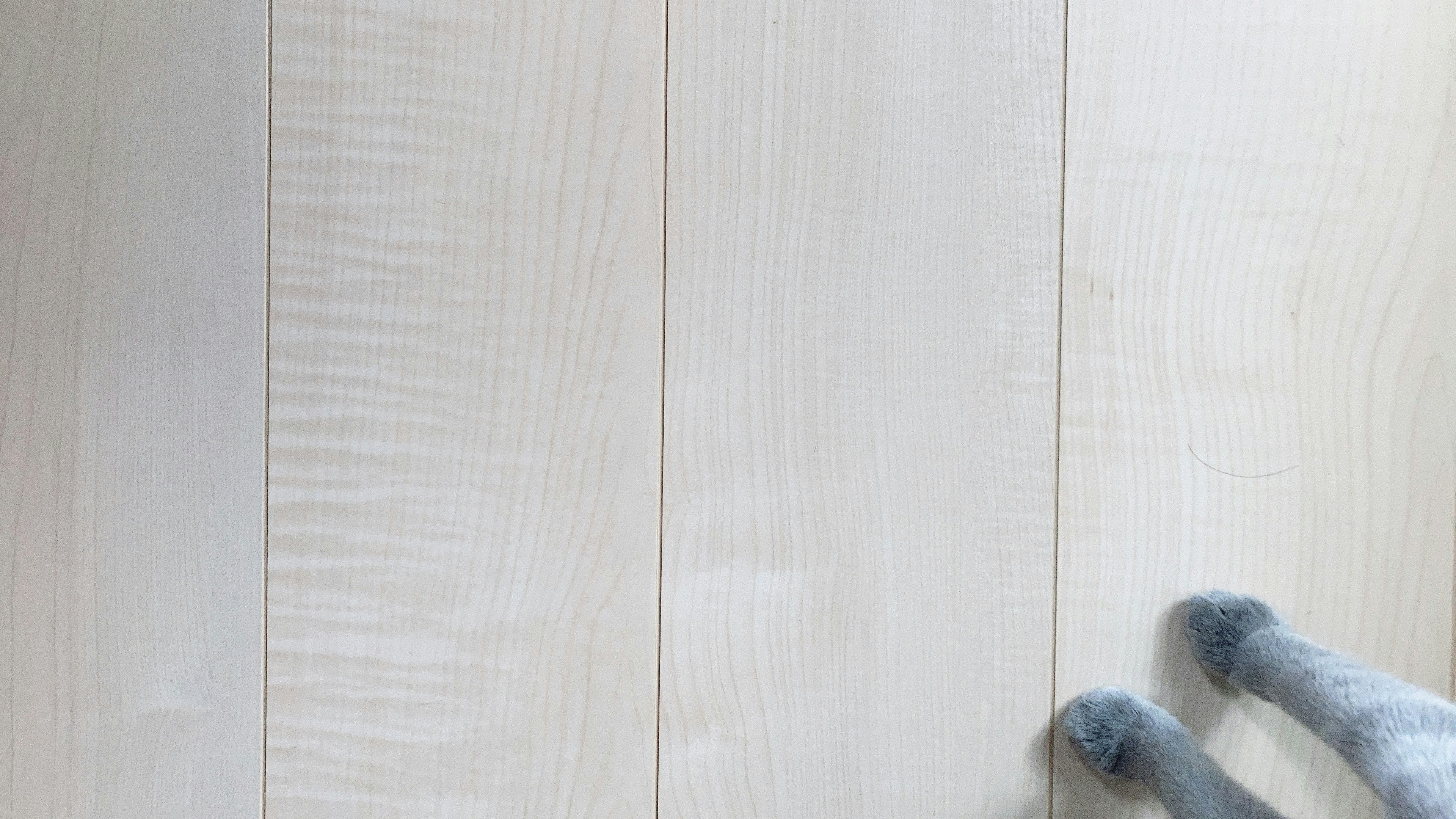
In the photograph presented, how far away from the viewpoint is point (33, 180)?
20.8 inches

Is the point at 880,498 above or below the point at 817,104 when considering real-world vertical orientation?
below

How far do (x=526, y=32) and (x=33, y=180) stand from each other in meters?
0.29

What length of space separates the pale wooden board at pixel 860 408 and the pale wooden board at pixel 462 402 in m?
0.03

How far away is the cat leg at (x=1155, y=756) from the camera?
520 millimetres

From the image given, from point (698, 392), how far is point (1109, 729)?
0.32 metres

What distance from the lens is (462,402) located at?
550 mm

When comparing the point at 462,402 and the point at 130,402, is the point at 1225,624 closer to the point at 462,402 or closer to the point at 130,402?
the point at 462,402

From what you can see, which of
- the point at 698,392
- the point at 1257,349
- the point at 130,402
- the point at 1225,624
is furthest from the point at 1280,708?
the point at 130,402

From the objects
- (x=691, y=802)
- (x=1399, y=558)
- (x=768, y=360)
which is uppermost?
(x=768, y=360)

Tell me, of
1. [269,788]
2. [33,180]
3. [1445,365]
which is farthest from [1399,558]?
[33,180]

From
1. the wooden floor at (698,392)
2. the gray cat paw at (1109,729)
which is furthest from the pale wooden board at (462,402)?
the gray cat paw at (1109,729)

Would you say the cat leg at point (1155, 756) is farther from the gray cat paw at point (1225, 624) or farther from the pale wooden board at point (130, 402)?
the pale wooden board at point (130, 402)

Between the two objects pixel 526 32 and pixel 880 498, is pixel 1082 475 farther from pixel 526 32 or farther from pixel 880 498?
pixel 526 32

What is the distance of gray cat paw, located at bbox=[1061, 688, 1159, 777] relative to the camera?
562mm
